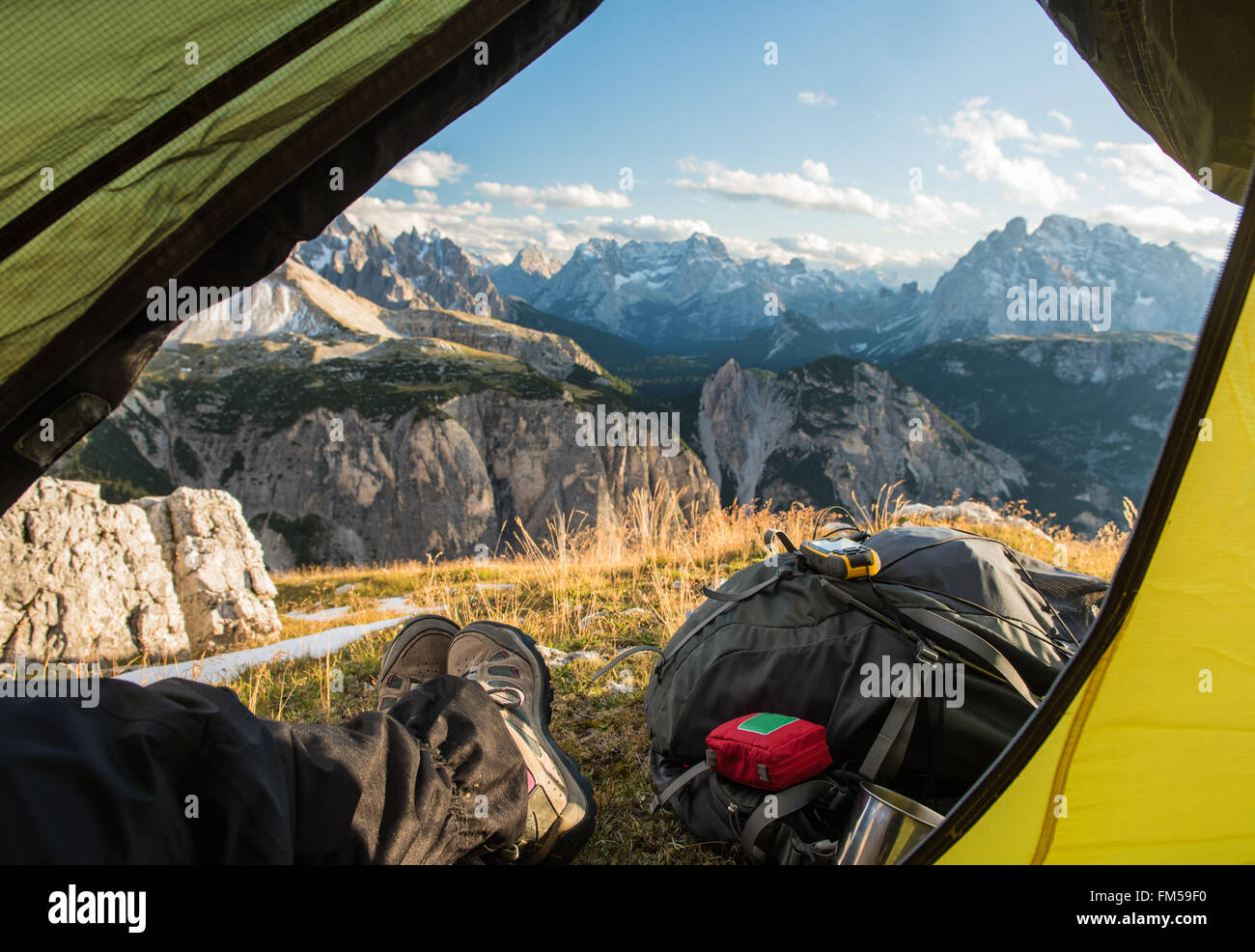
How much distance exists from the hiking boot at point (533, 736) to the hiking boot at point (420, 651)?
0.13 m

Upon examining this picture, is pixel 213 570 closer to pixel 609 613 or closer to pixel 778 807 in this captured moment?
pixel 609 613

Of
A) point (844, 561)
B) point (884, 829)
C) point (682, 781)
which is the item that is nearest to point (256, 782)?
point (682, 781)

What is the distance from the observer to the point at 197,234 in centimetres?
170

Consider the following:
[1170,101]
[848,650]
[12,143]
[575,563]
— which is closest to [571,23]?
[12,143]

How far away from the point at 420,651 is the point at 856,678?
1.80 metres

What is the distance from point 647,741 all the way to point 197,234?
2.41 m

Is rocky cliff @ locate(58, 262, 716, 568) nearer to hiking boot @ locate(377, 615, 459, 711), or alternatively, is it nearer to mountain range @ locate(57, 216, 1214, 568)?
mountain range @ locate(57, 216, 1214, 568)

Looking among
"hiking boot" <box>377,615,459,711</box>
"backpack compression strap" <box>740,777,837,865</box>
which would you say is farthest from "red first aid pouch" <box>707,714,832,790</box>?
"hiking boot" <box>377,615,459,711</box>

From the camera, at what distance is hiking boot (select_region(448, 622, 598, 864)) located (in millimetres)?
1786

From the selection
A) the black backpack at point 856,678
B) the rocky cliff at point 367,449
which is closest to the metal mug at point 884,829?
the black backpack at point 856,678

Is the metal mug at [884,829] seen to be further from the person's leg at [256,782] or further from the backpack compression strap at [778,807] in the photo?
the person's leg at [256,782]

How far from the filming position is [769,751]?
1.81 m

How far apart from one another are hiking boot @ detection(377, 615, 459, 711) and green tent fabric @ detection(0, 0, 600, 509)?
142 centimetres
